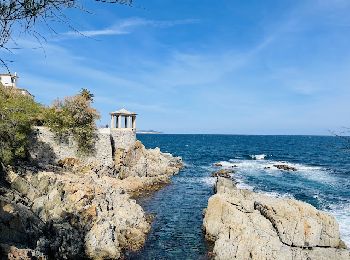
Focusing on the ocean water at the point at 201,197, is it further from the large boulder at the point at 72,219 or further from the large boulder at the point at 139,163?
the large boulder at the point at 139,163

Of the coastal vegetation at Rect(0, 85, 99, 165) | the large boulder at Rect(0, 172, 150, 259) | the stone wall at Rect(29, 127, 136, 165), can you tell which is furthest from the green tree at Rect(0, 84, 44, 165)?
the large boulder at Rect(0, 172, 150, 259)

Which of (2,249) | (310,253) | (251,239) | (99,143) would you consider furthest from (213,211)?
(99,143)

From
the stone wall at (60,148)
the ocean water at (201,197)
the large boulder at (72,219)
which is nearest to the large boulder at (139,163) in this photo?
the stone wall at (60,148)

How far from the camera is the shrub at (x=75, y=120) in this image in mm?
37469

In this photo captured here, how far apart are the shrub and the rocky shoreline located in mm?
5367

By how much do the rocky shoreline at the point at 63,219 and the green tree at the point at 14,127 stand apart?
186 centimetres

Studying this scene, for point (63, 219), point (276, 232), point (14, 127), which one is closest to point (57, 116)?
point (14, 127)

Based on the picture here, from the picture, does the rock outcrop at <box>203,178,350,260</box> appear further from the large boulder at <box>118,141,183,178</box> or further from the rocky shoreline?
the large boulder at <box>118,141,183,178</box>

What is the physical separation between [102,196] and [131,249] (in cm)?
563

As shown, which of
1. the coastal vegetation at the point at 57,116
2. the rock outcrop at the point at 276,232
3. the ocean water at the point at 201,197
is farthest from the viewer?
the coastal vegetation at the point at 57,116

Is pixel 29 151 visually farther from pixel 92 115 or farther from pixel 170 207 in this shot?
pixel 170 207

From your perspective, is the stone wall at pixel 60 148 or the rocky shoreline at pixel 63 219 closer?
the rocky shoreline at pixel 63 219

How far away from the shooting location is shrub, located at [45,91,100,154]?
37.5 meters

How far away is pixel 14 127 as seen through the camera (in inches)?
1229
